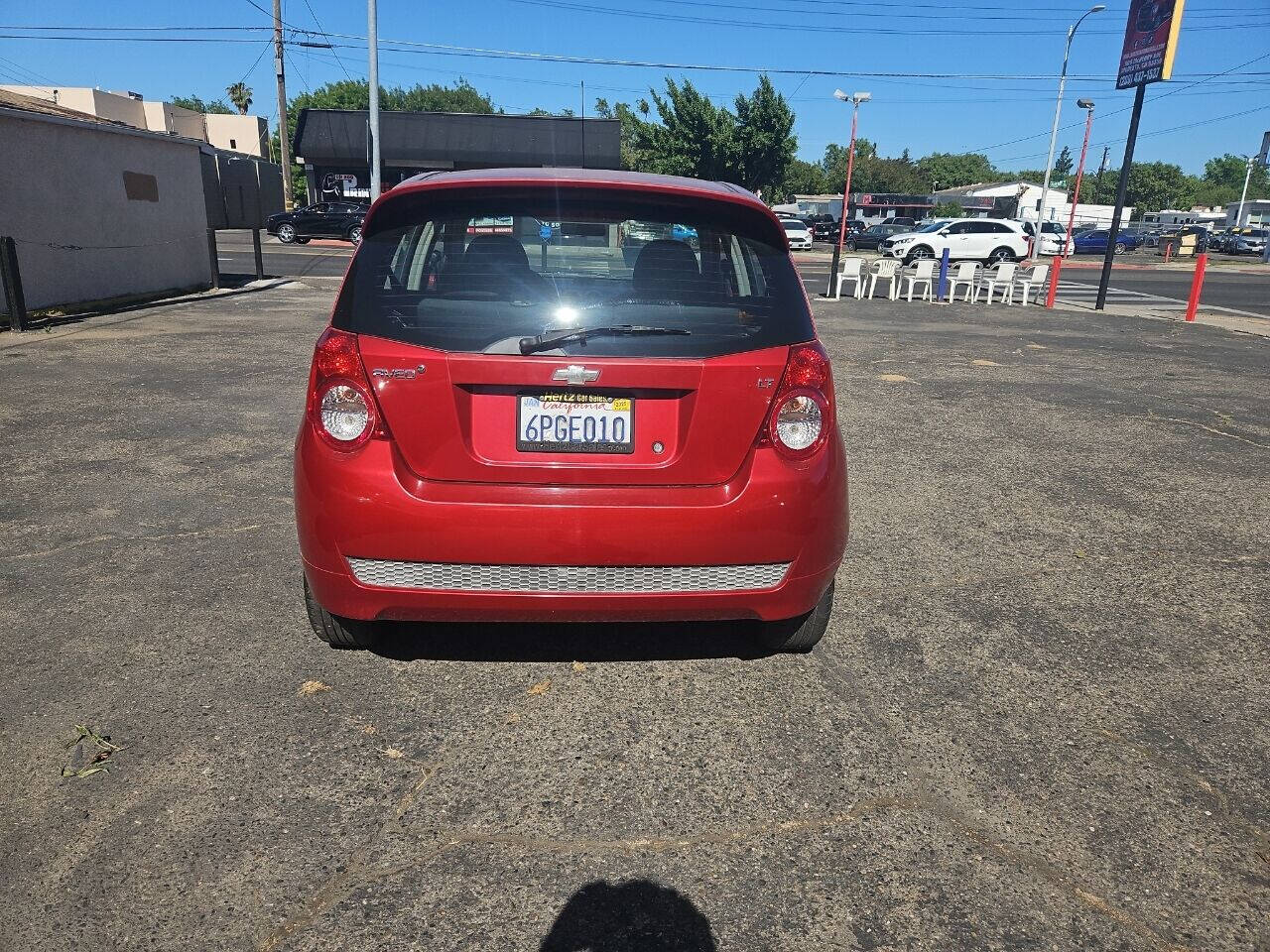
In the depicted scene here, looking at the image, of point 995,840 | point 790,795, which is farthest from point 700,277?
point 995,840

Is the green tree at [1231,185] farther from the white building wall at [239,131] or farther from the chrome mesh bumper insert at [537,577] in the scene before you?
the chrome mesh bumper insert at [537,577]

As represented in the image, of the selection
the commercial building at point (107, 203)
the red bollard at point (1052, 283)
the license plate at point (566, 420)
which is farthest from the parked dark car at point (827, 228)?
the license plate at point (566, 420)

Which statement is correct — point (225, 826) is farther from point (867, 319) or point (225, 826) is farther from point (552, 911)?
point (867, 319)

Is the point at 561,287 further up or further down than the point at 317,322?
further up

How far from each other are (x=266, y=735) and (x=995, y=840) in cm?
218

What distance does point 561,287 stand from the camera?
293cm

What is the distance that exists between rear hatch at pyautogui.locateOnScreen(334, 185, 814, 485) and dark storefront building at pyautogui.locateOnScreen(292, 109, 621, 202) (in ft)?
134

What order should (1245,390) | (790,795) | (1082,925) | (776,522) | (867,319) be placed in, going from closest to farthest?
(1082,925) → (790,795) → (776,522) → (1245,390) → (867,319)

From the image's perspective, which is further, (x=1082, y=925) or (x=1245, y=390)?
(x=1245, y=390)

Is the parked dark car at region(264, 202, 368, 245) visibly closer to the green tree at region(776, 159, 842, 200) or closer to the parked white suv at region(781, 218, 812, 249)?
the parked white suv at region(781, 218, 812, 249)

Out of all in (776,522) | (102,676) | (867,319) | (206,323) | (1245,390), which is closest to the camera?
(776,522)

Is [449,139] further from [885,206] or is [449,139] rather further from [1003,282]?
[885,206]

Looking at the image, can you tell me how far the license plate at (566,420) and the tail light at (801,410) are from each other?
18.9 inches

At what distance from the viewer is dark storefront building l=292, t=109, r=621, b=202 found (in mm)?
42031
